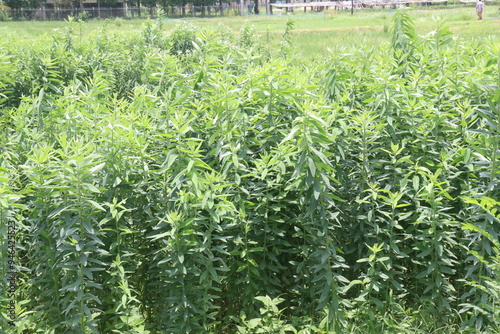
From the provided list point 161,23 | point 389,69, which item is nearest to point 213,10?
point 161,23

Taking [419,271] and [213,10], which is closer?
[419,271]

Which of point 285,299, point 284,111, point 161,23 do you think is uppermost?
point 161,23

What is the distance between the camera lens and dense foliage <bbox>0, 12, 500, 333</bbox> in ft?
11.4

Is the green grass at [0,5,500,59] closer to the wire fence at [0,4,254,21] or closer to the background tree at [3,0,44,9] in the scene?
the wire fence at [0,4,254,21]

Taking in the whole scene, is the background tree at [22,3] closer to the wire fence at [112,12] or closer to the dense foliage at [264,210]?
the wire fence at [112,12]

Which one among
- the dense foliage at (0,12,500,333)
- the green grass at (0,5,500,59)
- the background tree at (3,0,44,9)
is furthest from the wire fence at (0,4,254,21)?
the dense foliage at (0,12,500,333)

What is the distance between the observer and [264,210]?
3.83 m

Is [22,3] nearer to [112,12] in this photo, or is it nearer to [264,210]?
[112,12]

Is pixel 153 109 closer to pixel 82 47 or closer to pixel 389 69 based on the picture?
pixel 389 69

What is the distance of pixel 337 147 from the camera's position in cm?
393

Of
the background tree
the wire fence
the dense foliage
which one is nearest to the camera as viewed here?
the dense foliage

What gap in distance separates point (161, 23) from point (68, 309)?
8110 mm

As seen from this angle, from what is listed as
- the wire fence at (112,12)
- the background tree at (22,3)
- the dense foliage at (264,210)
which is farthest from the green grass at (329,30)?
the background tree at (22,3)

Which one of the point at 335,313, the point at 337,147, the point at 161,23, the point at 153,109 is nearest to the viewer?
the point at 335,313
